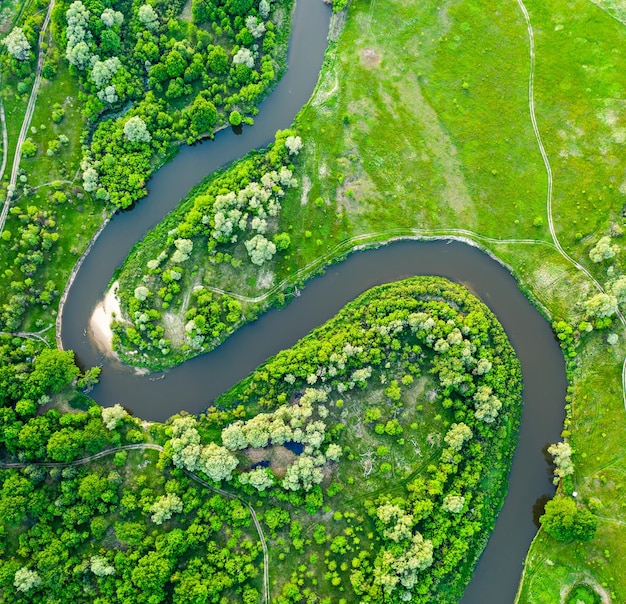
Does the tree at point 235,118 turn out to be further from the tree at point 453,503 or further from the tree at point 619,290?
the tree at point 453,503

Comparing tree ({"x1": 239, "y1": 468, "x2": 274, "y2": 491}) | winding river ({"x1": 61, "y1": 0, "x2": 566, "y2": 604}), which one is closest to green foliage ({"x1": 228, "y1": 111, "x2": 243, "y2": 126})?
winding river ({"x1": 61, "y1": 0, "x2": 566, "y2": 604})

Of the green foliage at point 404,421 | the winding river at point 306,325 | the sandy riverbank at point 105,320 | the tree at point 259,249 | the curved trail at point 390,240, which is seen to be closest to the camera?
the green foliage at point 404,421

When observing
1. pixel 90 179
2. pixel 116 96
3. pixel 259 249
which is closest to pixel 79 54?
pixel 116 96

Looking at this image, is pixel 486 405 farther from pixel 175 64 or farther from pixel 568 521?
pixel 175 64

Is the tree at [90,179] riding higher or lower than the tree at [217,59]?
lower

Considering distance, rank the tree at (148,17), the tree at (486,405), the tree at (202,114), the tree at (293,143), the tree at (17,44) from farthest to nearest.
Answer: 1. the tree at (148,17)
2. the tree at (202,114)
3. the tree at (293,143)
4. the tree at (17,44)
5. the tree at (486,405)

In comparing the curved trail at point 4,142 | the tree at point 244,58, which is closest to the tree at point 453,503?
the tree at point 244,58

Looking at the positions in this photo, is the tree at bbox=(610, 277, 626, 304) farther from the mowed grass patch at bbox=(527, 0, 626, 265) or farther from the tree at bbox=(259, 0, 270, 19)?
the tree at bbox=(259, 0, 270, 19)
